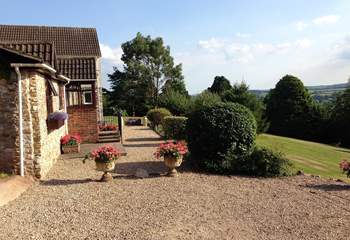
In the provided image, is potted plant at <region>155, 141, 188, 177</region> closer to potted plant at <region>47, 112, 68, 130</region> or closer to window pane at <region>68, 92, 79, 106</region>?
potted plant at <region>47, 112, 68, 130</region>

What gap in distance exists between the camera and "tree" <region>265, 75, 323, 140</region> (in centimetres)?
3384

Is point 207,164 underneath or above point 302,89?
underneath

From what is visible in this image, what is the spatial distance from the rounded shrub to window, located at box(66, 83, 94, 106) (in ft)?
22.7

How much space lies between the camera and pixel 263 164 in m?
10.2

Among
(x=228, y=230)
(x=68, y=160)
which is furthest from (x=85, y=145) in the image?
(x=228, y=230)

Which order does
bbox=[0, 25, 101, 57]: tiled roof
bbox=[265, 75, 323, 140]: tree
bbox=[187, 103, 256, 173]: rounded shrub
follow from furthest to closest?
bbox=[265, 75, 323, 140]: tree < bbox=[0, 25, 101, 57]: tiled roof < bbox=[187, 103, 256, 173]: rounded shrub

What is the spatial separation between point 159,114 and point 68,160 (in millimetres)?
14024

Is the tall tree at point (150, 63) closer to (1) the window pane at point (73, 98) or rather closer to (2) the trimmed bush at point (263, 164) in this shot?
(1) the window pane at point (73, 98)

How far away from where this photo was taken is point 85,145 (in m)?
15.3

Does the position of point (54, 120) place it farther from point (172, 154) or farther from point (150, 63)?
point (150, 63)

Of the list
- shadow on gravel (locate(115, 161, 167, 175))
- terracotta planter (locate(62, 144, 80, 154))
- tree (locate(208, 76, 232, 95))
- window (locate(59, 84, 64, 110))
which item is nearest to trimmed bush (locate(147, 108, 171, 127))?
window (locate(59, 84, 64, 110))

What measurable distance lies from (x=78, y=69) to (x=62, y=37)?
50.3 feet

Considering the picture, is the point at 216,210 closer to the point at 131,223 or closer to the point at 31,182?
the point at 131,223

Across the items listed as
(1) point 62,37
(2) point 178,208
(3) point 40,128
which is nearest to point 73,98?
(3) point 40,128
